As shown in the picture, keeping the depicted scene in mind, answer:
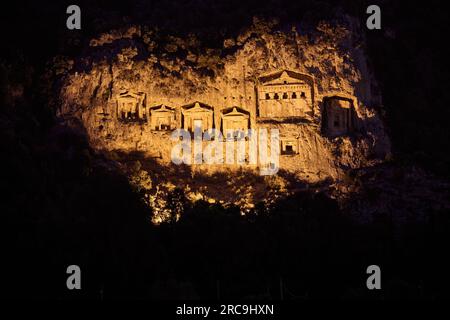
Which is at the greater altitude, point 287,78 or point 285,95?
point 287,78

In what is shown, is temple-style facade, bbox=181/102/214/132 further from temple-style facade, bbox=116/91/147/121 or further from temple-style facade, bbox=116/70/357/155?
temple-style facade, bbox=116/91/147/121

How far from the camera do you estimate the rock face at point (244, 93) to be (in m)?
42.9

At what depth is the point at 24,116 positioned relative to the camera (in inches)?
1779

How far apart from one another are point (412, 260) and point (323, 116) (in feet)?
19.9

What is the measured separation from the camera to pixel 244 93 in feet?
143

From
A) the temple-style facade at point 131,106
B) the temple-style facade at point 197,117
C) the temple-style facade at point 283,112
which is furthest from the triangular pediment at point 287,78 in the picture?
the temple-style facade at point 131,106

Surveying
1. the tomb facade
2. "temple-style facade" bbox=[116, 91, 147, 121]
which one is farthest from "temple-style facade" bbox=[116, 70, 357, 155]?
"temple-style facade" bbox=[116, 91, 147, 121]

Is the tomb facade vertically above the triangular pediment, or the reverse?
the triangular pediment

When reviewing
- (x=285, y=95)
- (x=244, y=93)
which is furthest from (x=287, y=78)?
(x=244, y=93)

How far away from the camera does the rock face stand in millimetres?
42938

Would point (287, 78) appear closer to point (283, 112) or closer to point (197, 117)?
point (283, 112)

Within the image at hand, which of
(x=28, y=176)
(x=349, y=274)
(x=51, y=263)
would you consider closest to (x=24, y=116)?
(x=28, y=176)

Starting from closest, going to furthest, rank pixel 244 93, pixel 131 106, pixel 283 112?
pixel 283 112, pixel 244 93, pixel 131 106
